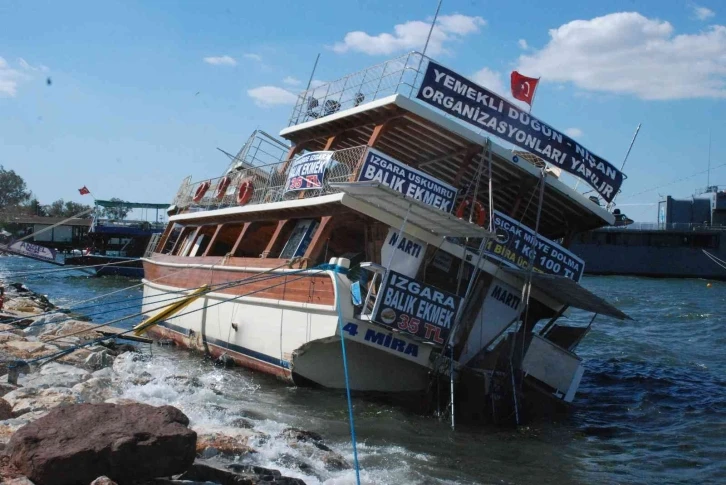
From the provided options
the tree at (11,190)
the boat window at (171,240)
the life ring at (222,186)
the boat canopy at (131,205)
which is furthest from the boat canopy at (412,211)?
the tree at (11,190)

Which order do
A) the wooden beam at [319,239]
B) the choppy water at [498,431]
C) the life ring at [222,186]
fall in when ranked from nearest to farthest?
1. the choppy water at [498,431]
2. the wooden beam at [319,239]
3. the life ring at [222,186]

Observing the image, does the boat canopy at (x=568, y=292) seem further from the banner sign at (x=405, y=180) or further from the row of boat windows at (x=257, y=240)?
the row of boat windows at (x=257, y=240)

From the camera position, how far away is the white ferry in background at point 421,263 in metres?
11.9

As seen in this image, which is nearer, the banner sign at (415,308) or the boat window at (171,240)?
the banner sign at (415,308)

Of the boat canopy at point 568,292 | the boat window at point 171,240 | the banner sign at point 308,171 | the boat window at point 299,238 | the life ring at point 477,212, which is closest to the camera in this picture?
the boat canopy at point 568,292

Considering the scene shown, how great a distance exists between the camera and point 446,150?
1502 centimetres

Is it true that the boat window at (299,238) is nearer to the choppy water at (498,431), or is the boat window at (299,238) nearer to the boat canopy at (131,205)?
the choppy water at (498,431)

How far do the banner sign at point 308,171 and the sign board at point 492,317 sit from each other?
359 cm

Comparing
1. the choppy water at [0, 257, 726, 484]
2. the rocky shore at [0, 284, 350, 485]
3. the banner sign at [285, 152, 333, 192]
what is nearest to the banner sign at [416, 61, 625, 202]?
the banner sign at [285, 152, 333, 192]

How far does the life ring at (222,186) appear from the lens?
1961 centimetres

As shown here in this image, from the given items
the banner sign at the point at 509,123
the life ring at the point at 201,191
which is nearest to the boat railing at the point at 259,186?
the life ring at the point at 201,191

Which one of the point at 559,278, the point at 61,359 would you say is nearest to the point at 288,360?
the point at 61,359

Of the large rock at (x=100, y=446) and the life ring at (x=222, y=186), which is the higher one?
the life ring at (x=222, y=186)

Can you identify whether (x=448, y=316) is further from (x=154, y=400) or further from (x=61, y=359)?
(x=61, y=359)
